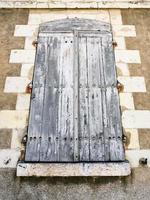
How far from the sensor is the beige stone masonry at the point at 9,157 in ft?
17.5

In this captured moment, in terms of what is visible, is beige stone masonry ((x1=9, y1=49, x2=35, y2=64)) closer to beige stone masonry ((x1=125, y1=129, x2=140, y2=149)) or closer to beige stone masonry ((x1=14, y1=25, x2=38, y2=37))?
beige stone masonry ((x1=14, y1=25, x2=38, y2=37))

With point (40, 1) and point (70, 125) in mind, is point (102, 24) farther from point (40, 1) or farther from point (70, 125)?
point (70, 125)

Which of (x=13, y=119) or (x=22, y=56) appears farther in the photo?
(x=22, y=56)

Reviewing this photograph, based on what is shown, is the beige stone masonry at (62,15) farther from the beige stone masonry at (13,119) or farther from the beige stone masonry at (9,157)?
the beige stone masonry at (9,157)

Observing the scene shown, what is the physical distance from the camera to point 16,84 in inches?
249

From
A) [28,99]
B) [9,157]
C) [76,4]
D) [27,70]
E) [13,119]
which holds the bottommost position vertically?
[9,157]

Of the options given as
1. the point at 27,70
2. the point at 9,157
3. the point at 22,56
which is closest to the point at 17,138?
the point at 9,157

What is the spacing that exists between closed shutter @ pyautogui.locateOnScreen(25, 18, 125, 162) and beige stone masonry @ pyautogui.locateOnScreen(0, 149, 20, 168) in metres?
0.20

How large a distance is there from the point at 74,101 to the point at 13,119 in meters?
1.14

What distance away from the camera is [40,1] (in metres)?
7.86

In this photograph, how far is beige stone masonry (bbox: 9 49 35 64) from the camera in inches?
263

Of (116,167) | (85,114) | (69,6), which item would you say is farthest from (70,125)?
(69,6)

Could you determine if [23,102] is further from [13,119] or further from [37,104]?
[13,119]

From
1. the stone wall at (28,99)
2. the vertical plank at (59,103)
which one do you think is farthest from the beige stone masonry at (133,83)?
the vertical plank at (59,103)
